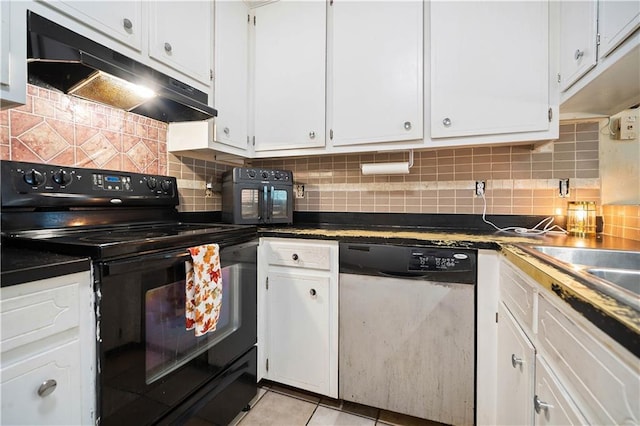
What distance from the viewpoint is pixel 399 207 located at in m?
1.93

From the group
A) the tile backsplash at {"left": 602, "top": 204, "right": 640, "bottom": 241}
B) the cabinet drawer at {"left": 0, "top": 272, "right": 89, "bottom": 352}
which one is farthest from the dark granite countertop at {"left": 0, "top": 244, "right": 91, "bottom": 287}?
the tile backsplash at {"left": 602, "top": 204, "right": 640, "bottom": 241}

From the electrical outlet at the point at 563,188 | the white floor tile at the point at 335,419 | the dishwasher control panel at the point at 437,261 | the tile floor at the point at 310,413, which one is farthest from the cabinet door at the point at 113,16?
the electrical outlet at the point at 563,188

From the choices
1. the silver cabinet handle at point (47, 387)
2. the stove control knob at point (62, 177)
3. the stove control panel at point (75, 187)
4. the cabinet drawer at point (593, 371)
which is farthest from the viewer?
the stove control knob at point (62, 177)

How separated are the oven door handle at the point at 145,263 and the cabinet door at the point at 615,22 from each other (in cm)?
163

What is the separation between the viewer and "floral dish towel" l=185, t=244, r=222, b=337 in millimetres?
1092

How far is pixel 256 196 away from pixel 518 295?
1.39 m

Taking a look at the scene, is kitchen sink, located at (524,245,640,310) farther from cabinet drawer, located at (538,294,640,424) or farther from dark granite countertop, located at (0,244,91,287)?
dark granite countertop, located at (0,244,91,287)

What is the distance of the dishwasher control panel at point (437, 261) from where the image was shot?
129 centimetres

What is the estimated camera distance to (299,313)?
5.17 feet

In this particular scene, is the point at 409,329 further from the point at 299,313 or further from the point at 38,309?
the point at 38,309

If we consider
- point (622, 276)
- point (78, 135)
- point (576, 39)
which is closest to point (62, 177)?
point (78, 135)

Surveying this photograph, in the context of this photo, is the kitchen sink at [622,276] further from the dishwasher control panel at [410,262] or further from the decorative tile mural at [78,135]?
the decorative tile mural at [78,135]

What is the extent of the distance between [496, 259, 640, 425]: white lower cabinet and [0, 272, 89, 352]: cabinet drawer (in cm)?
117

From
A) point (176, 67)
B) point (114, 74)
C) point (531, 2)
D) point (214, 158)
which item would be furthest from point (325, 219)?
point (531, 2)
